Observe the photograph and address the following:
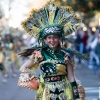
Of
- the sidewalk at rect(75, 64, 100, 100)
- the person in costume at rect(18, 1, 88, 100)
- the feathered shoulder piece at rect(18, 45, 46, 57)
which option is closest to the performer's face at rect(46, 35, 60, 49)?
the person in costume at rect(18, 1, 88, 100)

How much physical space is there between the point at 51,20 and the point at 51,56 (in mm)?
504

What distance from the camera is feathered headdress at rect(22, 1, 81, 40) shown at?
6.12 m

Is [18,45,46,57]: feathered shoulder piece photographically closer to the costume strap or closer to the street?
the costume strap

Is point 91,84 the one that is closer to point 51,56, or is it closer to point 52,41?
point 51,56

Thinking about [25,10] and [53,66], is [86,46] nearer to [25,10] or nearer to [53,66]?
[25,10]

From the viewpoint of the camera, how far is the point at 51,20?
6121 millimetres

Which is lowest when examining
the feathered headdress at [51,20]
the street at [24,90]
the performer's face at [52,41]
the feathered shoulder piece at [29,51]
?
the feathered shoulder piece at [29,51]

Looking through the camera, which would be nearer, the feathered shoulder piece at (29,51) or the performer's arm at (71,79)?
the performer's arm at (71,79)

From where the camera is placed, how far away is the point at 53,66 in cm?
596

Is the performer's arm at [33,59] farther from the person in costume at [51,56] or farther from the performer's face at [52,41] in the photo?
the performer's face at [52,41]

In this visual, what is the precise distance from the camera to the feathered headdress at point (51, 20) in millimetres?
6125

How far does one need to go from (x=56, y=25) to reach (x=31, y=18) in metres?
0.39

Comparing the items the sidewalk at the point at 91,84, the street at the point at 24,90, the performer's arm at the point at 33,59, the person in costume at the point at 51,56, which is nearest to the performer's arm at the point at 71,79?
the person in costume at the point at 51,56

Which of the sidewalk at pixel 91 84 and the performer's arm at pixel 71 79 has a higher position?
the sidewalk at pixel 91 84
